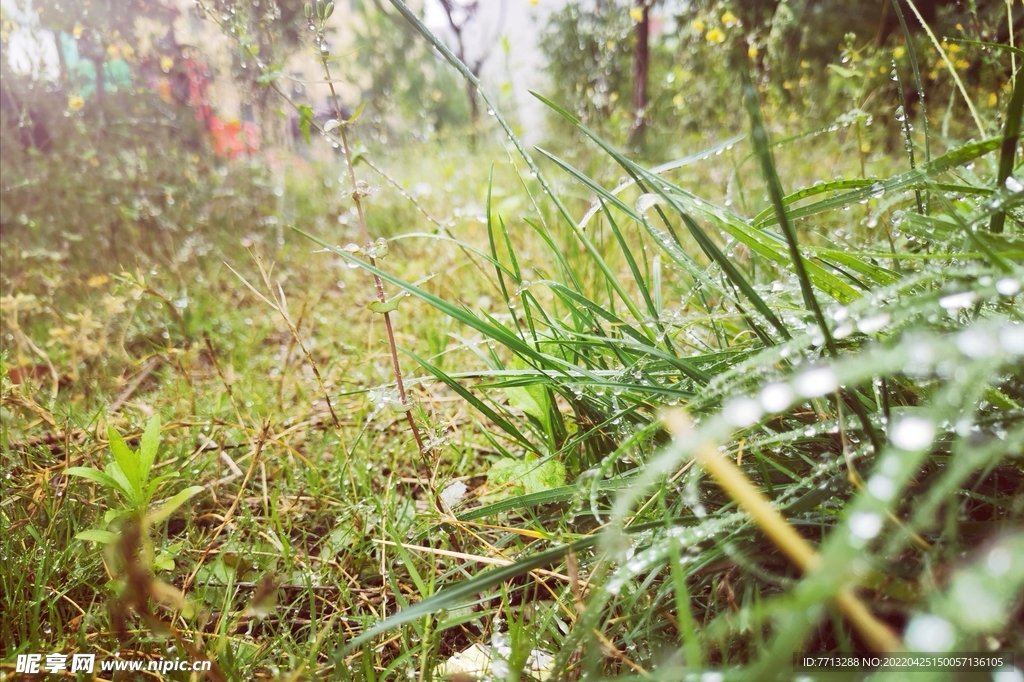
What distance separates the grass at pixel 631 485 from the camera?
39 centimetres

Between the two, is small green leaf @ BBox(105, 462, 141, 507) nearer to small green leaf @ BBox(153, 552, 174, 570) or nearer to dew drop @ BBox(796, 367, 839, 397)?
small green leaf @ BBox(153, 552, 174, 570)

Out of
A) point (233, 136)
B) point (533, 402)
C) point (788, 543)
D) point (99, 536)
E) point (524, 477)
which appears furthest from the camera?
point (233, 136)

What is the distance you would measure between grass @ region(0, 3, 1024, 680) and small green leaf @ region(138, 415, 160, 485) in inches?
5.1

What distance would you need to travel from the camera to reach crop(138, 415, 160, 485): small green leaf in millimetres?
770

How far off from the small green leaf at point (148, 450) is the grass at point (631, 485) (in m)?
0.13

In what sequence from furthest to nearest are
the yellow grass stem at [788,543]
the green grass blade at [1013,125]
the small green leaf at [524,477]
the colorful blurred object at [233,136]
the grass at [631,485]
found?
1. the colorful blurred object at [233,136]
2. the small green leaf at [524,477]
3. the green grass blade at [1013,125]
4. the grass at [631,485]
5. the yellow grass stem at [788,543]

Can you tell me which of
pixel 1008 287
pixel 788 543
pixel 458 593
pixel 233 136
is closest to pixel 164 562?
pixel 458 593

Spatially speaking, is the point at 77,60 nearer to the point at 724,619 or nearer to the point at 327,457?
the point at 327,457

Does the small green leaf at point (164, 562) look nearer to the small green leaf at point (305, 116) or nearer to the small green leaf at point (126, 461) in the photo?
the small green leaf at point (126, 461)

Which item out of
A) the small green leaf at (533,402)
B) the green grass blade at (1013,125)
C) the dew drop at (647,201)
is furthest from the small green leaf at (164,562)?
the green grass blade at (1013,125)

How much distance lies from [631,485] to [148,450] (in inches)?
28.1

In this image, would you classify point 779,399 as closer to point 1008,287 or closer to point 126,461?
point 1008,287

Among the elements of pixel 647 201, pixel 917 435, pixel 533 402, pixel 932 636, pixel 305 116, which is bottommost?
pixel 932 636

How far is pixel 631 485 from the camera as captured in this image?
0.72 metres
